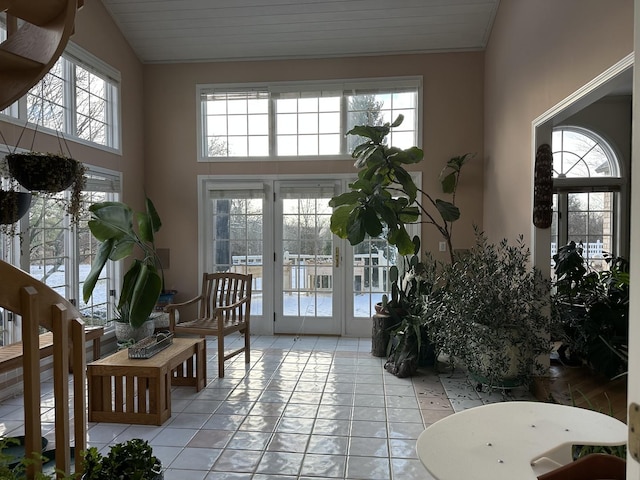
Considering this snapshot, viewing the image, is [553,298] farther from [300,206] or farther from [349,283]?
[300,206]

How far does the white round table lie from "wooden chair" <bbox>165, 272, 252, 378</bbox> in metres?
2.86

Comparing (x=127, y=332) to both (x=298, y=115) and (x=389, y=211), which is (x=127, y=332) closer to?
(x=389, y=211)

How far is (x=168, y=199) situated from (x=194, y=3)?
2.24 m

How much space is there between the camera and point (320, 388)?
154 inches

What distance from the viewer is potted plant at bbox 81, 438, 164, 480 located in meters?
1.86

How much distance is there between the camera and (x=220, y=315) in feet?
13.6

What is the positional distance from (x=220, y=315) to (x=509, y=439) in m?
3.03

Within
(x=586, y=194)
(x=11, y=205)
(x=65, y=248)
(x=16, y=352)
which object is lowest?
(x=16, y=352)

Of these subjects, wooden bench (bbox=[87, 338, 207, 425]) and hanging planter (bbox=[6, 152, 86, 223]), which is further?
wooden bench (bbox=[87, 338, 207, 425])

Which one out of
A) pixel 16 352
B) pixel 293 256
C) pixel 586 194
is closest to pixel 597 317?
pixel 586 194

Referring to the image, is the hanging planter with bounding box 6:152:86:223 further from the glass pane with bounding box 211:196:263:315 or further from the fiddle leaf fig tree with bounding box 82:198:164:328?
the glass pane with bounding box 211:196:263:315

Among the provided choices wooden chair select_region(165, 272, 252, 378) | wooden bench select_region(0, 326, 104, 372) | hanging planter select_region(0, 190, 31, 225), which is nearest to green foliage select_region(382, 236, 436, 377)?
wooden chair select_region(165, 272, 252, 378)

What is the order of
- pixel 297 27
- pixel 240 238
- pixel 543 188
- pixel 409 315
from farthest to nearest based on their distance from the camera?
1. pixel 240 238
2. pixel 297 27
3. pixel 409 315
4. pixel 543 188

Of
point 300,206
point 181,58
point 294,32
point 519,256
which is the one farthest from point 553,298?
point 181,58
